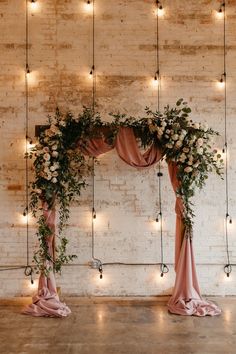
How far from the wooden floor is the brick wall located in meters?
0.32

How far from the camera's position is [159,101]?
18.5ft

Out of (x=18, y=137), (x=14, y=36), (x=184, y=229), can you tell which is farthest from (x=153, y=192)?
(x=14, y=36)

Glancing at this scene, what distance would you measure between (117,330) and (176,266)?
118cm

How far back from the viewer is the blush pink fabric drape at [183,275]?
5.04 m

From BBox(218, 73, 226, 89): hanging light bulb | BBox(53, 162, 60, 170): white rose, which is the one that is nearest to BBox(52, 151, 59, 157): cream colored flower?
BBox(53, 162, 60, 170): white rose

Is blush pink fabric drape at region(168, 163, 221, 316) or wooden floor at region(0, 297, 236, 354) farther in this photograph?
blush pink fabric drape at region(168, 163, 221, 316)

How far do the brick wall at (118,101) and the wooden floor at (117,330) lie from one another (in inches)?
12.6

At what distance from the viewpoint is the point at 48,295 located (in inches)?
198

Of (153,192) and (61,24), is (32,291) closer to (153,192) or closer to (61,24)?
(153,192)

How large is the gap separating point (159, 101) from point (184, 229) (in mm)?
A: 1872

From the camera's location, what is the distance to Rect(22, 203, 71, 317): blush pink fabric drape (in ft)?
16.3

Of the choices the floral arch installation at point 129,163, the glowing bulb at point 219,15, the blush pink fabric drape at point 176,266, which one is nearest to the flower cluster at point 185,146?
the floral arch installation at point 129,163

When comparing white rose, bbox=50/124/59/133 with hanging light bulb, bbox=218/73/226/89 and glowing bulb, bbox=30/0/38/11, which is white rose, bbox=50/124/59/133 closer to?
glowing bulb, bbox=30/0/38/11

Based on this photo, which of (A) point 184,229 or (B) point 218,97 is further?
(B) point 218,97
